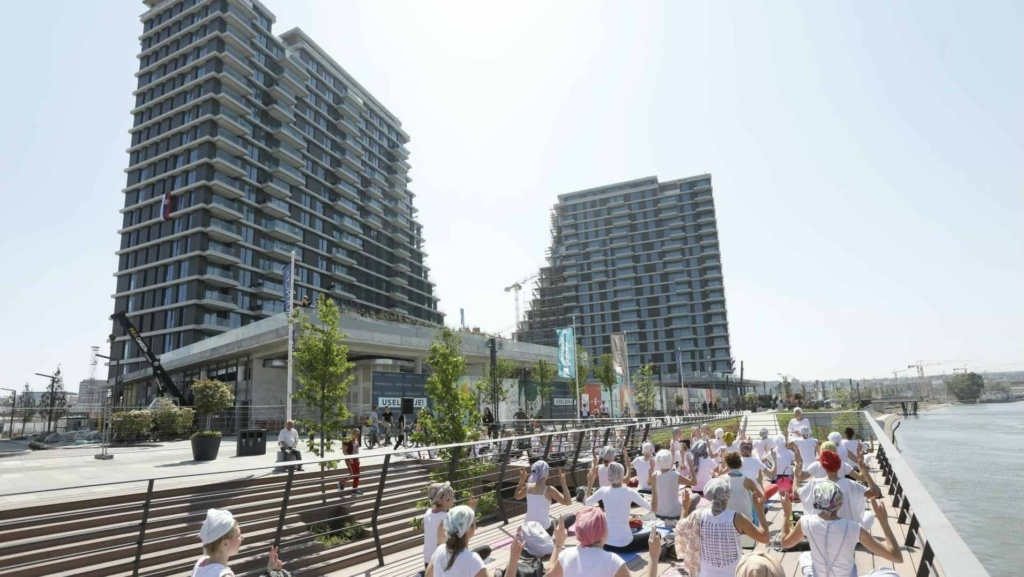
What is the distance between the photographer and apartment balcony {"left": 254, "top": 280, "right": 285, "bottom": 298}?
212 feet

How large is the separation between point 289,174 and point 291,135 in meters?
5.83

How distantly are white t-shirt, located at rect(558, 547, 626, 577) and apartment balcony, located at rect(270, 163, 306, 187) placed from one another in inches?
2931

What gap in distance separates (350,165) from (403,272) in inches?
786

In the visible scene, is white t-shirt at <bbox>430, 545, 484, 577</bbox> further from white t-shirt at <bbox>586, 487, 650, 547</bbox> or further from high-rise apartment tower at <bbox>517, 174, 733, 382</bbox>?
high-rise apartment tower at <bbox>517, 174, 733, 382</bbox>

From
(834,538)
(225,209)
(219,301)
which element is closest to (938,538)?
(834,538)

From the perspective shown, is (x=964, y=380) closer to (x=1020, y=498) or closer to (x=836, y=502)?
(x=1020, y=498)

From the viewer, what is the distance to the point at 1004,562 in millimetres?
20484

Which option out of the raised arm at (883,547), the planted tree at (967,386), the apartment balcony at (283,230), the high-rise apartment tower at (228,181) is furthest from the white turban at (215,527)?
the planted tree at (967,386)

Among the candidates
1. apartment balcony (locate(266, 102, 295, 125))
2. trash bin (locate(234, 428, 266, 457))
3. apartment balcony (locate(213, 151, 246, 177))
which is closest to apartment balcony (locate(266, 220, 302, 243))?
apartment balcony (locate(213, 151, 246, 177))

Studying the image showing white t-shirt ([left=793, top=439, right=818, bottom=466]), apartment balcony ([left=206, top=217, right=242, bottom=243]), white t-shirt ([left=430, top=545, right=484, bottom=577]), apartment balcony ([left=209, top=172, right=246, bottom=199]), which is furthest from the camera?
apartment balcony ([left=209, top=172, right=246, bottom=199])

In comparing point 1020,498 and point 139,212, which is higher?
point 139,212

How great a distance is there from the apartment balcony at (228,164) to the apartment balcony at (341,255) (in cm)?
1741

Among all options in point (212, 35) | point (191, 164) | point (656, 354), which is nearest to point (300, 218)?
point (191, 164)

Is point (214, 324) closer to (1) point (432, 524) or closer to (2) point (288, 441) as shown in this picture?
(2) point (288, 441)
